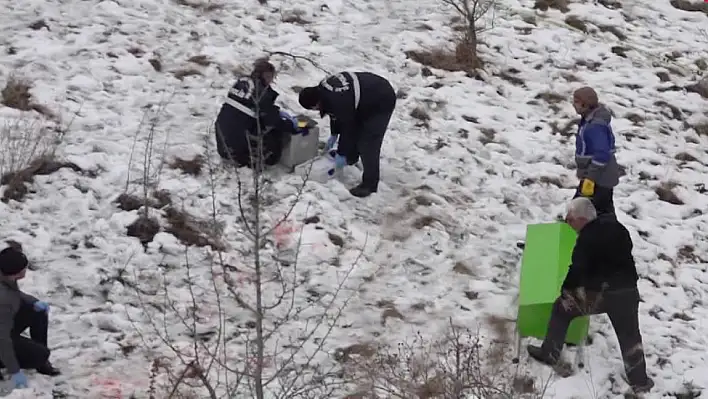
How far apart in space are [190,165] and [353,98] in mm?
1569

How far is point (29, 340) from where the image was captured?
5.56 metres

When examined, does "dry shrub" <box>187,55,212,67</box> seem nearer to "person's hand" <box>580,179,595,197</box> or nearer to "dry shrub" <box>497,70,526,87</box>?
"dry shrub" <box>497,70,526,87</box>

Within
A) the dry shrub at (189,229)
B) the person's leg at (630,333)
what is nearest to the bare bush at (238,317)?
the dry shrub at (189,229)

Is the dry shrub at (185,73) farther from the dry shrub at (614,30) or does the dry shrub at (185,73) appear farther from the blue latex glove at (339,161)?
the dry shrub at (614,30)

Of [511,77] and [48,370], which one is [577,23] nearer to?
[511,77]

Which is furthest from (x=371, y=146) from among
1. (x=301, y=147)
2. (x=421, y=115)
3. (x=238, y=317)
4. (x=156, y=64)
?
(x=156, y=64)

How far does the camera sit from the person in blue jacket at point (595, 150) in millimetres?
7004

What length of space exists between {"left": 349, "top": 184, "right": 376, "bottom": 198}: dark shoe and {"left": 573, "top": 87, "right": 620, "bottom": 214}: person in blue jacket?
5.96 ft

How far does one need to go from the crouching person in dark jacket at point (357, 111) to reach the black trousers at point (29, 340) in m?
2.91

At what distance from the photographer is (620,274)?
5789 millimetres

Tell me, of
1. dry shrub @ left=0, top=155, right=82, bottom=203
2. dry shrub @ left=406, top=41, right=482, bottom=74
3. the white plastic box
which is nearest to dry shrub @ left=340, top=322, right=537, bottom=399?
the white plastic box

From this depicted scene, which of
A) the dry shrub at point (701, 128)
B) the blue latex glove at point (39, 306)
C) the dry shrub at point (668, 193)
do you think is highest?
the blue latex glove at point (39, 306)

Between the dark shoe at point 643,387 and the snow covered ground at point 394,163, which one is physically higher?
the snow covered ground at point 394,163

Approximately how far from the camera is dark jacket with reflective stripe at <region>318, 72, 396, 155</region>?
7.51 m
